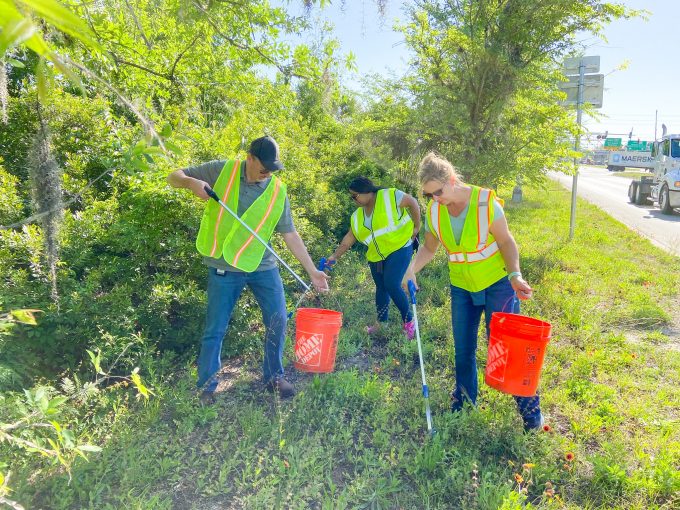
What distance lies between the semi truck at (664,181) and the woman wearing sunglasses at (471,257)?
1398cm

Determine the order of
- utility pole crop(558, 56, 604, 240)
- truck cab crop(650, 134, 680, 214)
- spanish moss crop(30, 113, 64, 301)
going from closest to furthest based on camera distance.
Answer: spanish moss crop(30, 113, 64, 301) < utility pole crop(558, 56, 604, 240) < truck cab crop(650, 134, 680, 214)

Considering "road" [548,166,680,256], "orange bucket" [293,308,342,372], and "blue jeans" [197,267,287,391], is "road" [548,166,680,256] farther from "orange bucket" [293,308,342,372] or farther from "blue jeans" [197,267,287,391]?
"blue jeans" [197,267,287,391]

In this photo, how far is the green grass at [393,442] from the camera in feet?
8.45

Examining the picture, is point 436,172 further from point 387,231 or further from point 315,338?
point 387,231

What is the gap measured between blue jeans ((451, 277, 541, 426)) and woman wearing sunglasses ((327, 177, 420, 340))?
4.44ft

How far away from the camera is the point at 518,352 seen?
9.47 feet

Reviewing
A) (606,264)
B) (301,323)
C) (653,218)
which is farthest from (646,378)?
(653,218)

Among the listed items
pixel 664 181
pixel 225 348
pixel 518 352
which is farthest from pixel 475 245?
pixel 664 181

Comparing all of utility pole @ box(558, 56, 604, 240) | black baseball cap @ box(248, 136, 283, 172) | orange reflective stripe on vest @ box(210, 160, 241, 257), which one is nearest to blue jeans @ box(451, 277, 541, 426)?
black baseball cap @ box(248, 136, 283, 172)

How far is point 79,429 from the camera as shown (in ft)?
9.59

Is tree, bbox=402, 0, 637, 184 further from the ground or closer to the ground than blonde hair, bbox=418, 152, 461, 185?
further from the ground

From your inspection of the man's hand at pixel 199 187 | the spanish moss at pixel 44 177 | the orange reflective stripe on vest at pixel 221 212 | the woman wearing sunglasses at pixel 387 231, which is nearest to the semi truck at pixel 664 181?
the woman wearing sunglasses at pixel 387 231

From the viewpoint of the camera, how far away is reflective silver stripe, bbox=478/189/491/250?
3.10 meters

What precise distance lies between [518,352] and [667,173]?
15.7m
